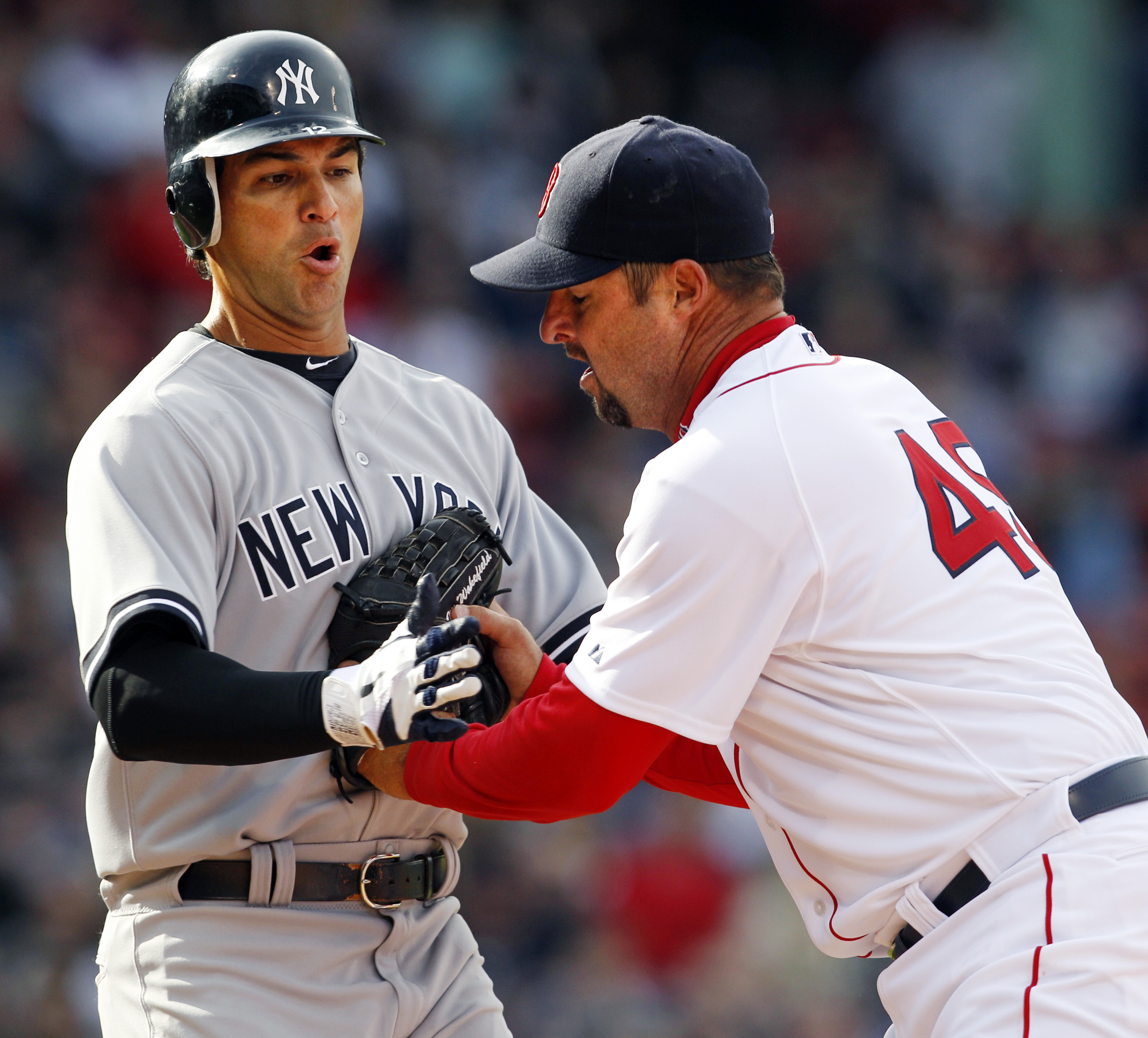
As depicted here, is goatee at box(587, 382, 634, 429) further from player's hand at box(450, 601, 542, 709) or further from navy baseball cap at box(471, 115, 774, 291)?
player's hand at box(450, 601, 542, 709)

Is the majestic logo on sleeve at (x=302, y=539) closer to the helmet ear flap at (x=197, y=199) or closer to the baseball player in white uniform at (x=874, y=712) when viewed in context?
the baseball player in white uniform at (x=874, y=712)

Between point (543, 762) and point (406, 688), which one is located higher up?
point (406, 688)

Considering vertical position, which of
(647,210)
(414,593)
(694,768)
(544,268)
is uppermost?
(647,210)

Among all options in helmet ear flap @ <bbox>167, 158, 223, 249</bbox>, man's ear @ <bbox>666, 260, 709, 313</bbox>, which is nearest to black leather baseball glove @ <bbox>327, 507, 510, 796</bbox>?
man's ear @ <bbox>666, 260, 709, 313</bbox>

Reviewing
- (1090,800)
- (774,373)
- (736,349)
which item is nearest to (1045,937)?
(1090,800)

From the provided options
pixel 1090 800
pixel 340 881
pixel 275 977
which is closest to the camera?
pixel 1090 800

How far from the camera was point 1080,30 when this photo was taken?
970cm

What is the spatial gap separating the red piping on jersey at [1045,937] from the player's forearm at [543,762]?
59 centimetres

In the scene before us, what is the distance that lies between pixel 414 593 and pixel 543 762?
359mm

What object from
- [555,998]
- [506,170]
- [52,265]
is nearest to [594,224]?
[555,998]

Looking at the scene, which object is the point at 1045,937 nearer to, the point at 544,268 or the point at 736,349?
the point at 736,349

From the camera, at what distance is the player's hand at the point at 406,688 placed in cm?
206

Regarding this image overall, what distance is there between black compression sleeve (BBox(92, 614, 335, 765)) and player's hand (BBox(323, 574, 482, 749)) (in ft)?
0.13

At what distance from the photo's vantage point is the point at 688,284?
2.44m
